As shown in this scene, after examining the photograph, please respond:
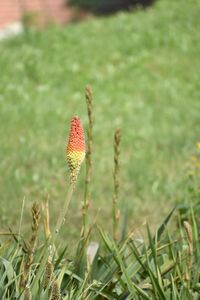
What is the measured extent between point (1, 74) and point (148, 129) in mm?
3141

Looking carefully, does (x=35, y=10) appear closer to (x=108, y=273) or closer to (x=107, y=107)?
(x=107, y=107)

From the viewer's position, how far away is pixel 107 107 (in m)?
10.3

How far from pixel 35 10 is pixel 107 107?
315 inches

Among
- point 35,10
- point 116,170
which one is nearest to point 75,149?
point 116,170

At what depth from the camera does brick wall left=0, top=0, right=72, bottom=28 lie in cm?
1747

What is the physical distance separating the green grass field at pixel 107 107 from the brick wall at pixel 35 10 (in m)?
2.53

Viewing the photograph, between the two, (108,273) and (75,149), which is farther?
(108,273)

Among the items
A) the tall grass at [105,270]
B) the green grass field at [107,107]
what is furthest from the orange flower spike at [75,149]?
the green grass field at [107,107]

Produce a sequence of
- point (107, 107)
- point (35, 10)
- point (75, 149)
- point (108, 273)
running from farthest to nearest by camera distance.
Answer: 1. point (35, 10)
2. point (107, 107)
3. point (108, 273)
4. point (75, 149)

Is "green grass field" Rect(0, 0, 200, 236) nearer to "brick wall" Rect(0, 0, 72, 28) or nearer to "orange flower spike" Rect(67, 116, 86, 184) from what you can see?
"orange flower spike" Rect(67, 116, 86, 184)

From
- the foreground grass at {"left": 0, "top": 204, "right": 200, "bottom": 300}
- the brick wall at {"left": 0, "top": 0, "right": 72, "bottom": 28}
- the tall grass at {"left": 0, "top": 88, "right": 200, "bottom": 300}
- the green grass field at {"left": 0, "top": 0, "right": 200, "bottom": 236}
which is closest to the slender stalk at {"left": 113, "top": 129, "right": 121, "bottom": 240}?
the tall grass at {"left": 0, "top": 88, "right": 200, "bottom": 300}

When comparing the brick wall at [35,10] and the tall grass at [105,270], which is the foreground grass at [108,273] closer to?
the tall grass at [105,270]

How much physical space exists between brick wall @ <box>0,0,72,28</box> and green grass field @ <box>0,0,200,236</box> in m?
2.53

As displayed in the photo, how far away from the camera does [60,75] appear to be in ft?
38.4
